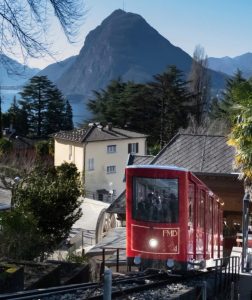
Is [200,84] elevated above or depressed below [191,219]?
above

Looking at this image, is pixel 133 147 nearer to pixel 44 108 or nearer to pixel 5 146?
pixel 5 146

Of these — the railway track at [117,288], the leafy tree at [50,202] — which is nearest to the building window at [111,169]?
the leafy tree at [50,202]

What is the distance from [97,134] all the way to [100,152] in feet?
5.68

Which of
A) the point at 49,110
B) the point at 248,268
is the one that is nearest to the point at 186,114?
the point at 49,110

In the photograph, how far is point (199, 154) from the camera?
27.1m

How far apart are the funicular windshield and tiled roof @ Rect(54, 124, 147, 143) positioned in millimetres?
39885

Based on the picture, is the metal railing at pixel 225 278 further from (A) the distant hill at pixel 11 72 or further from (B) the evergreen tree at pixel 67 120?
(B) the evergreen tree at pixel 67 120

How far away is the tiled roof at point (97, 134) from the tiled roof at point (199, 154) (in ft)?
82.6

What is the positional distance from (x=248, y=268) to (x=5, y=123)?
53123 millimetres

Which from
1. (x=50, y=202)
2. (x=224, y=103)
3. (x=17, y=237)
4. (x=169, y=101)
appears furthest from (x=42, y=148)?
(x=17, y=237)

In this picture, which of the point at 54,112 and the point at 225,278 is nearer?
the point at 225,278

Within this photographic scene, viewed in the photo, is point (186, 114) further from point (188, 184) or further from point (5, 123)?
point (188, 184)

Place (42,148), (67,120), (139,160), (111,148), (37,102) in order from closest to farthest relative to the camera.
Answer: (139,160), (111,148), (42,148), (37,102), (67,120)

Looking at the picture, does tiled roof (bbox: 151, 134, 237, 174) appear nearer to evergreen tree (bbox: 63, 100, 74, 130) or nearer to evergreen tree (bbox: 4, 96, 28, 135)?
evergreen tree (bbox: 4, 96, 28, 135)
